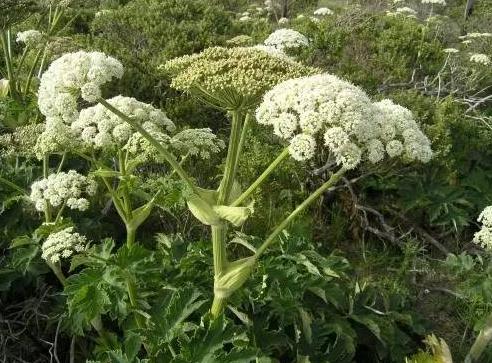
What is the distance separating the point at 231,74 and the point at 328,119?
58cm

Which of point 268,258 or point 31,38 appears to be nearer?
point 268,258

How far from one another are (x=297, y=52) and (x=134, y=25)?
3.13 meters

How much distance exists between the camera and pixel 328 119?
2.75 metres

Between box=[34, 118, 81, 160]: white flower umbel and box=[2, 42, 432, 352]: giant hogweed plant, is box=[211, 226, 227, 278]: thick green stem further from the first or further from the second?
box=[34, 118, 81, 160]: white flower umbel

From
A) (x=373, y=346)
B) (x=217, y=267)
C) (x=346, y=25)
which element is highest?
(x=217, y=267)

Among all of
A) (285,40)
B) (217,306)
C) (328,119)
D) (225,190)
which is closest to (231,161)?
(225,190)

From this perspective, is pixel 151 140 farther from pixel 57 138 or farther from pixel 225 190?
pixel 57 138

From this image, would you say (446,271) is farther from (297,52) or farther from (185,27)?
(185,27)

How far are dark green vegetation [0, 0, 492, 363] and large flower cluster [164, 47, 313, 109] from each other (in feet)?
2.40

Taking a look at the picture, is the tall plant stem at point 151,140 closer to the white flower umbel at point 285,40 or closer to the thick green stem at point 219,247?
the thick green stem at point 219,247

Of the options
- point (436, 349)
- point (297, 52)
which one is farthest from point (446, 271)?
point (297, 52)

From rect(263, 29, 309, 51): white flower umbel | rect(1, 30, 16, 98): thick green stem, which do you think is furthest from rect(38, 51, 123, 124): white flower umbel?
rect(263, 29, 309, 51): white flower umbel

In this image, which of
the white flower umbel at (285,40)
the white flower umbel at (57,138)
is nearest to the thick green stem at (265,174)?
the white flower umbel at (57,138)

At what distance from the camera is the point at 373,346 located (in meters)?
3.99
